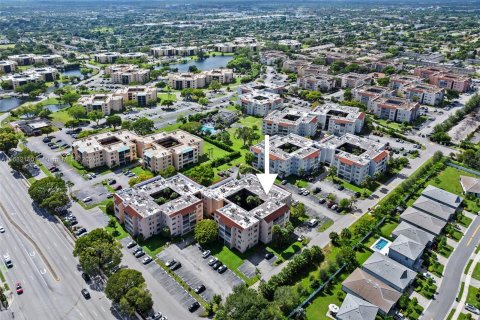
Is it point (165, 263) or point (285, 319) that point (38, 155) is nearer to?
point (165, 263)

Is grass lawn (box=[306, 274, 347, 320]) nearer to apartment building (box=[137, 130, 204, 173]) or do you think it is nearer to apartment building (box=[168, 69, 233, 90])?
apartment building (box=[137, 130, 204, 173])

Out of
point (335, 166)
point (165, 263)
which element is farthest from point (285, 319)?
point (335, 166)

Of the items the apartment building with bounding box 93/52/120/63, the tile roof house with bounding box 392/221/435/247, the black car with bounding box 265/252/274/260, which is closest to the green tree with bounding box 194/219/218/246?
the black car with bounding box 265/252/274/260

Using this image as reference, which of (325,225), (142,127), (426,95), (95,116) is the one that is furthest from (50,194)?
(426,95)

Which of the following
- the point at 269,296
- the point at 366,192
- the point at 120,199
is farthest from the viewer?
the point at 366,192

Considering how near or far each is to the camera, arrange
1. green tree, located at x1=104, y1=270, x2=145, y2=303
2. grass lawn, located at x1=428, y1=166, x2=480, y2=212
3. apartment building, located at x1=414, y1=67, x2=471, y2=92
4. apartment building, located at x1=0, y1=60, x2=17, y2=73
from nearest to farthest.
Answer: green tree, located at x1=104, y1=270, x2=145, y2=303 → grass lawn, located at x1=428, y1=166, x2=480, y2=212 → apartment building, located at x1=414, y1=67, x2=471, y2=92 → apartment building, located at x1=0, y1=60, x2=17, y2=73

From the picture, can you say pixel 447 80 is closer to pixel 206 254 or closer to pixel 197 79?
pixel 197 79
